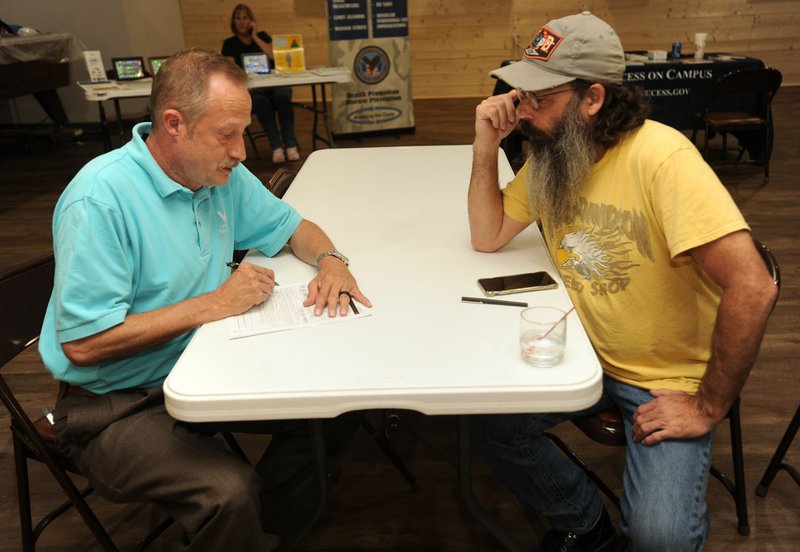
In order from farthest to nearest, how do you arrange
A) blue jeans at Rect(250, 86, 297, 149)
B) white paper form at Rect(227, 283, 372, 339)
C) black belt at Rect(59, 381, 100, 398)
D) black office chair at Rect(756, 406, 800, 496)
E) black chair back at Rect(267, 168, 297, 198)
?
blue jeans at Rect(250, 86, 297, 149), black chair back at Rect(267, 168, 297, 198), black office chair at Rect(756, 406, 800, 496), black belt at Rect(59, 381, 100, 398), white paper form at Rect(227, 283, 372, 339)

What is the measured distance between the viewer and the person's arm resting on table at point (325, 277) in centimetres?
145

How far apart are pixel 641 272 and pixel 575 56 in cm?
52

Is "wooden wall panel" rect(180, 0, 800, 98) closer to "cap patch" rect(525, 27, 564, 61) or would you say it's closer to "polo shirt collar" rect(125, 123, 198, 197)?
"cap patch" rect(525, 27, 564, 61)

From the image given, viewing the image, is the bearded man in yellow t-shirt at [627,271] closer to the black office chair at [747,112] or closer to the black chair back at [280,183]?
the black chair back at [280,183]

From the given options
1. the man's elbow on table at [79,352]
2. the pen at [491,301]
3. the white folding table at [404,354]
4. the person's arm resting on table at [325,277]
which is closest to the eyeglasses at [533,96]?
the white folding table at [404,354]

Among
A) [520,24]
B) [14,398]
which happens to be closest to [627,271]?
[14,398]

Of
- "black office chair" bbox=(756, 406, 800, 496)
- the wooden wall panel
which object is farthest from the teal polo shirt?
the wooden wall panel

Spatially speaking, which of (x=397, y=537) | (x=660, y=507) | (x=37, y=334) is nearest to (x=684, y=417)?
(x=660, y=507)

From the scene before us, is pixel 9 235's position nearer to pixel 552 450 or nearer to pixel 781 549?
pixel 552 450

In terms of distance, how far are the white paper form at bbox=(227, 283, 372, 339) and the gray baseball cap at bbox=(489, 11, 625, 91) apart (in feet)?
2.25

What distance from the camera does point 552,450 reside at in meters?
1.63

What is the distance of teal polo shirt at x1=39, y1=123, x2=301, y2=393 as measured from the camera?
1313 mm

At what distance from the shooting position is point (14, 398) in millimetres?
1506

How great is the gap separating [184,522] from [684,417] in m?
1.08
